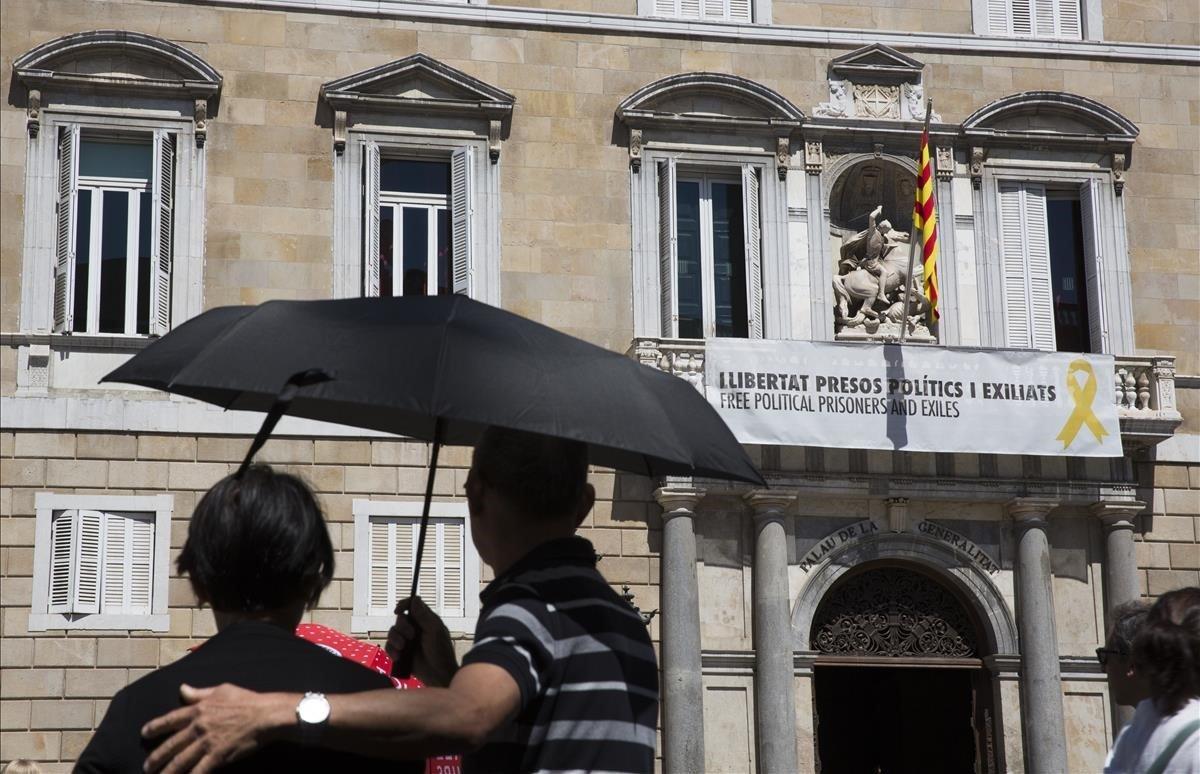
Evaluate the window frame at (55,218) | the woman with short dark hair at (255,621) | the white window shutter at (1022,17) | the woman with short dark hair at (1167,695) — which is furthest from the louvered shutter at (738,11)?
the woman with short dark hair at (255,621)

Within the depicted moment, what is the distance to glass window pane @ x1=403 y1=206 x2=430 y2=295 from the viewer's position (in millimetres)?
19609

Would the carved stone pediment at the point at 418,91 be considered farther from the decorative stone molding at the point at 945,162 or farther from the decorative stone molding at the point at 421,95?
the decorative stone molding at the point at 945,162

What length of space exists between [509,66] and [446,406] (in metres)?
15.6

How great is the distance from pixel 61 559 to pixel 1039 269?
37.8ft

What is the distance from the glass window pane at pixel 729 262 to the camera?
790 inches

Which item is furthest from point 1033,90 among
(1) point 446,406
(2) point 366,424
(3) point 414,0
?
(1) point 446,406

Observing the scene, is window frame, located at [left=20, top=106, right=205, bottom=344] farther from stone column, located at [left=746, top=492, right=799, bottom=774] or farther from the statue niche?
the statue niche

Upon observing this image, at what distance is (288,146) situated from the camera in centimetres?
1939

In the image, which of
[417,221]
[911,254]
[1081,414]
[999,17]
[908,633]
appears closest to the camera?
[911,254]

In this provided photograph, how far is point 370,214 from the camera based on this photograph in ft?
63.7

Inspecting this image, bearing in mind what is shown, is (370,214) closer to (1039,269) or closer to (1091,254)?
(1039,269)

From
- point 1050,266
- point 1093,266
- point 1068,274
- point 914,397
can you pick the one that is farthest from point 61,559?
point 1093,266

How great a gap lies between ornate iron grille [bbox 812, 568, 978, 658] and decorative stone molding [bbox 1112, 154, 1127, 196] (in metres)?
5.24

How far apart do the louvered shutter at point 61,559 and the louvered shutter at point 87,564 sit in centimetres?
5
